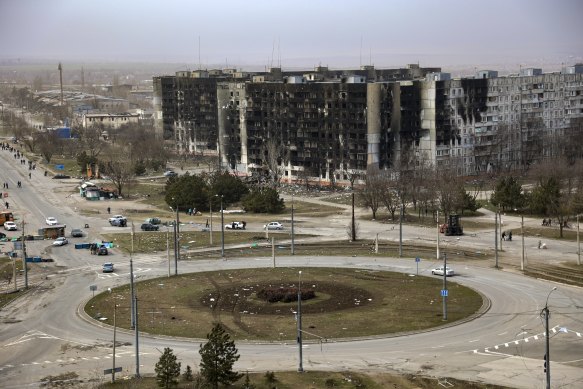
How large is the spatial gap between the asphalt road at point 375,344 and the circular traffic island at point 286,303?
3.42 feet

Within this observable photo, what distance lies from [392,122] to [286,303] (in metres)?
42.7

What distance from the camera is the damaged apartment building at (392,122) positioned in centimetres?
8169

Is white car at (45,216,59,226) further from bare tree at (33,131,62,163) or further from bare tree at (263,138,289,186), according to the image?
bare tree at (33,131,62,163)

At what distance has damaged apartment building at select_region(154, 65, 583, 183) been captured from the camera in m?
81.7

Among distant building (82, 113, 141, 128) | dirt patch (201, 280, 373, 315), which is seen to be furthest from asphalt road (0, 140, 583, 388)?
distant building (82, 113, 141, 128)

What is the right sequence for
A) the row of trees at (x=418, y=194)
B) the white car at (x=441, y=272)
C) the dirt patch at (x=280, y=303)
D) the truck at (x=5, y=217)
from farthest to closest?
1. the truck at (x=5, y=217)
2. the row of trees at (x=418, y=194)
3. the white car at (x=441, y=272)
4. the dirt patch at (x=280, y=303)

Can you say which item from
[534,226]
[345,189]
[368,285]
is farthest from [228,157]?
[368,285]

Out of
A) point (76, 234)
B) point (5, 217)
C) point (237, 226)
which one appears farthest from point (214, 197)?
point (5, 217)

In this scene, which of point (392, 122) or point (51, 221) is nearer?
point (51, 221)

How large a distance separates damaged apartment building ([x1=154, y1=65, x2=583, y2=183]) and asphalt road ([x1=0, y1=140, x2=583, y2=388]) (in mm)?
34192

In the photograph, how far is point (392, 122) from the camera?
81.6 m

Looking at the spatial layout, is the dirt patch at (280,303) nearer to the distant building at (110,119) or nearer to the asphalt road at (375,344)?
the asphalt road at (375,344)

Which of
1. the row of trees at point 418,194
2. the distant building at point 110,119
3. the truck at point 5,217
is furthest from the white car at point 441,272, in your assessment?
the distant building at point 110,119

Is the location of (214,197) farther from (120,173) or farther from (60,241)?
(60,241)
